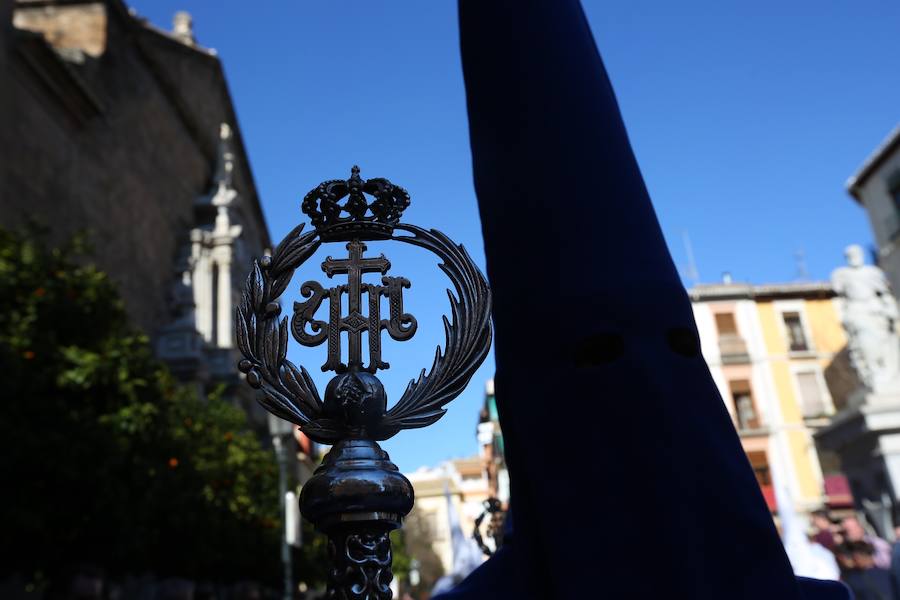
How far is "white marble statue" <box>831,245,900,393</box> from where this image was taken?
1005 centimetres

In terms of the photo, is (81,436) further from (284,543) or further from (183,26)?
(183,26)

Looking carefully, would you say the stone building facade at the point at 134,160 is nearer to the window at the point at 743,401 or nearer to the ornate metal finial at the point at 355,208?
the ornate metal finial at the point at 355,208

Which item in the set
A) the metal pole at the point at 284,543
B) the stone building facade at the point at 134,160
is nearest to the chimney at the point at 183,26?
the stone building facade at the point at 134,160

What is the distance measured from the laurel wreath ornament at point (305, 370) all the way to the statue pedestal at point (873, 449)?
8.55 metres

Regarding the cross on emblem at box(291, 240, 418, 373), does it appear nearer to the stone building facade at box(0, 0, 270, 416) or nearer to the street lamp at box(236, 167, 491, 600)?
the street lamp at box(236, 167, 491, 600)

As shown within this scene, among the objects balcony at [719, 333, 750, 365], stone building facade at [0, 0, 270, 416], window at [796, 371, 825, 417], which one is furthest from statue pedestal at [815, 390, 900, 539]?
window at [796, 371, 825, 417]

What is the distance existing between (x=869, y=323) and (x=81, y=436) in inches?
389

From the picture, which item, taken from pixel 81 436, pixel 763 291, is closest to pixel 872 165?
pixel 763 291

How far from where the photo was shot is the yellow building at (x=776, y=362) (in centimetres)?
3159

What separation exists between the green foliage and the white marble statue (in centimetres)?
908

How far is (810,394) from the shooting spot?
107 ft

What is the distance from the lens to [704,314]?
3316 cm

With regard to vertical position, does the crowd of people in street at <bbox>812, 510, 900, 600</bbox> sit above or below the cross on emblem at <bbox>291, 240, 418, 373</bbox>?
below

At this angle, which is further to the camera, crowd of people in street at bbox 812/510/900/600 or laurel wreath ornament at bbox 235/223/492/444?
crowd of people in street at bbox 812/510/900/600
